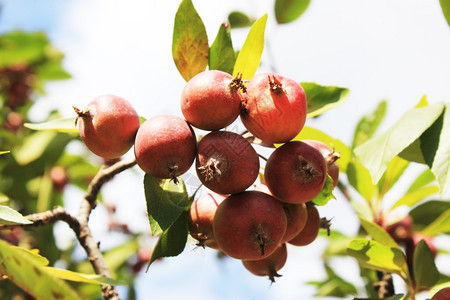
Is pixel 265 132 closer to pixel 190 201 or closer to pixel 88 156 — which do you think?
pixel 190 201

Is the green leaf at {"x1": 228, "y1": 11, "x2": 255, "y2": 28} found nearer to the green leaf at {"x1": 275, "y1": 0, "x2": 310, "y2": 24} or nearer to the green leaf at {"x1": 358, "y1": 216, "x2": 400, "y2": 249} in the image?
the green leaf at {"x1": 275, "y1": 0, "x2": 310, "y2": 24}

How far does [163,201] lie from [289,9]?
1475 mm

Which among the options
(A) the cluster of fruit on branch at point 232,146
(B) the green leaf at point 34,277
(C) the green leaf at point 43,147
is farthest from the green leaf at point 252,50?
(C) the green leaf at point 43,147

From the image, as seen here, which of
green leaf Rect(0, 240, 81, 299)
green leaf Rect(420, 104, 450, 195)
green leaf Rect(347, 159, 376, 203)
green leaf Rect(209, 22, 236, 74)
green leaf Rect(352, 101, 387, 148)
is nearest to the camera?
green leaf Rect(0, 240, 81, 299)

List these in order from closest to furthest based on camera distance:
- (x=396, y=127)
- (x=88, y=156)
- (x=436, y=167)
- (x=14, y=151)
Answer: (x=436, y=167) < (x=396, y=127) < (x=14, y=151) < (x=88, y=156)

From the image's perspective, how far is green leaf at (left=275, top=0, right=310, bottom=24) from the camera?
7.68 feet

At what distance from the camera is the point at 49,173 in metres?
2.78

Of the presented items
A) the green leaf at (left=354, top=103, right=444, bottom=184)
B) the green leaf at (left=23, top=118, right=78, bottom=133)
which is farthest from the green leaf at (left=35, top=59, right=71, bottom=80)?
the green leaf at (left=354, top=103, right=444, bottom=184)

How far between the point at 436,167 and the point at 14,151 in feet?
7.80

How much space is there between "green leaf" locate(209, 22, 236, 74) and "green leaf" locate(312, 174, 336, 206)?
1.62ft

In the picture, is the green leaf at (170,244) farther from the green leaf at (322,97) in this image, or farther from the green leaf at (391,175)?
the green leaf at (391,175)

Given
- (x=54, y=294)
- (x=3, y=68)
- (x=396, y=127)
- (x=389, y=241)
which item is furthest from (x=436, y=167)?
(x=3, y=68)

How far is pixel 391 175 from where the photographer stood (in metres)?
2.21

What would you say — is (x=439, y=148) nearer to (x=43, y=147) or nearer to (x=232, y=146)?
(x=232, y=146)
